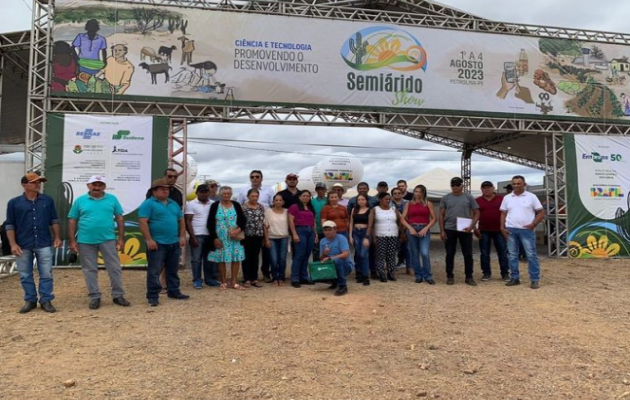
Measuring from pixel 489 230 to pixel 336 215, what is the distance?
2.54 metres

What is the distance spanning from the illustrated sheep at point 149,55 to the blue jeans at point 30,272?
4.84 metres

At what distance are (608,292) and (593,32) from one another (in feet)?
23.4

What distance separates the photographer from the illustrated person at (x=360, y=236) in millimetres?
5973

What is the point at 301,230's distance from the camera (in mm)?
5879

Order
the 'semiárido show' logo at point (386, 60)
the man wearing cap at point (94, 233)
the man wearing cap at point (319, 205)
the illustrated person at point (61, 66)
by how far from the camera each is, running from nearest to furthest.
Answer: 1. the man wearing cap at point (94, 233)
2. the man wearing cap at point (319, 205)
3. the illustrated person at point (61, 66)
4. the 'semiárido show' logo at point (386, 60)

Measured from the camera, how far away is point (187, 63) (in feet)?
27.2

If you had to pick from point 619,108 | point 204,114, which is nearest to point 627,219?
point 619,108

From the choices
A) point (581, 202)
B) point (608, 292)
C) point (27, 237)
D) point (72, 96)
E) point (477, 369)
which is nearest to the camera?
point (477, 369)

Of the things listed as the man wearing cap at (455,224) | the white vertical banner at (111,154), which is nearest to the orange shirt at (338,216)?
the man wearing cap at (455,224)

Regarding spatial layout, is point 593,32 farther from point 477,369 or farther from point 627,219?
point 477,369

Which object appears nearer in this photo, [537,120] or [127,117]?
Answer: [127,117]

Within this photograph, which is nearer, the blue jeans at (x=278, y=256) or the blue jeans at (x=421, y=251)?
the blue jeans at (x=278, y=256)

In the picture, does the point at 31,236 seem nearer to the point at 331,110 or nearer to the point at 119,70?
the point at 119,70

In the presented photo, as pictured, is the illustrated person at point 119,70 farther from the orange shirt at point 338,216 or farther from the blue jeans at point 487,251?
the blue jeans at point 487,251
